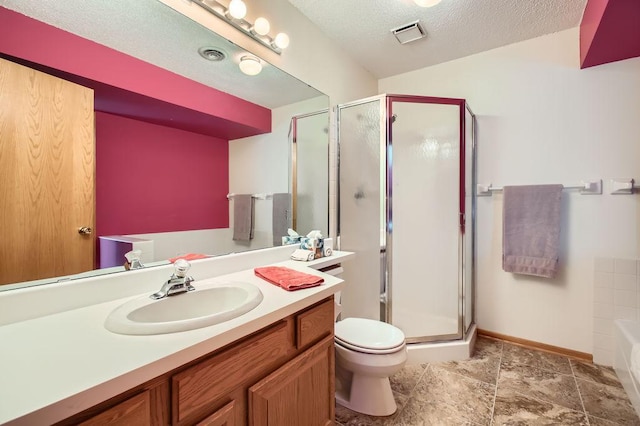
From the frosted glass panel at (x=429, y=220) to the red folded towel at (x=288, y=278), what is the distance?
1.07 metres

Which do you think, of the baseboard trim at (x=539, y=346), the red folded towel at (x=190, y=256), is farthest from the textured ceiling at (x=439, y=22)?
the baseboard trim at (x=539, y=346)

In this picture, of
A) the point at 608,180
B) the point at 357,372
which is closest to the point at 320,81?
the point at 357,372

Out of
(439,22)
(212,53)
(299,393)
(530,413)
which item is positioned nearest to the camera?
(299,393)

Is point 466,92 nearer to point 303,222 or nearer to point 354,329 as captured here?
point 303,222

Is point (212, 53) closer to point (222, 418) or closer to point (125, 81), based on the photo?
point (125, 81)

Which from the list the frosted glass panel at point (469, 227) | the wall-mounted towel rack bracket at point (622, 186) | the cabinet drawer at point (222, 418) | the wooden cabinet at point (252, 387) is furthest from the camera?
the frosted glass panel at point (469, 227)

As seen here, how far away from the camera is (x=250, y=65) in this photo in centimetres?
153

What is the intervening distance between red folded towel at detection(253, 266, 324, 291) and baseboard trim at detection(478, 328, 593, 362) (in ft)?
6.45

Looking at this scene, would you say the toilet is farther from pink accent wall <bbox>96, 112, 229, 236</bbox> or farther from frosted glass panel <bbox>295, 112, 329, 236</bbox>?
pink accent wall <bbox>96, 112, 229, 236</bbox>

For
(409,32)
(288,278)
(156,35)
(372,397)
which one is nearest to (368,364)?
(372,397)

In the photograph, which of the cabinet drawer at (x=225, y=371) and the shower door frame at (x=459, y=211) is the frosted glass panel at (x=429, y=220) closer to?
the shower door frame at (x=459, y=211)

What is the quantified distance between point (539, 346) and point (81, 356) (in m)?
2.79

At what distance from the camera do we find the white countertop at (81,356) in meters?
0.47

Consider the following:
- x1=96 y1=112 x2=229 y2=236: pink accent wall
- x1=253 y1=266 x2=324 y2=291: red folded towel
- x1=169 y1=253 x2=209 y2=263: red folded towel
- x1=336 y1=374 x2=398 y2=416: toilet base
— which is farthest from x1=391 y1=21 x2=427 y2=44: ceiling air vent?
x1=336 y1=374 x2=398 y2=416: toilet base
